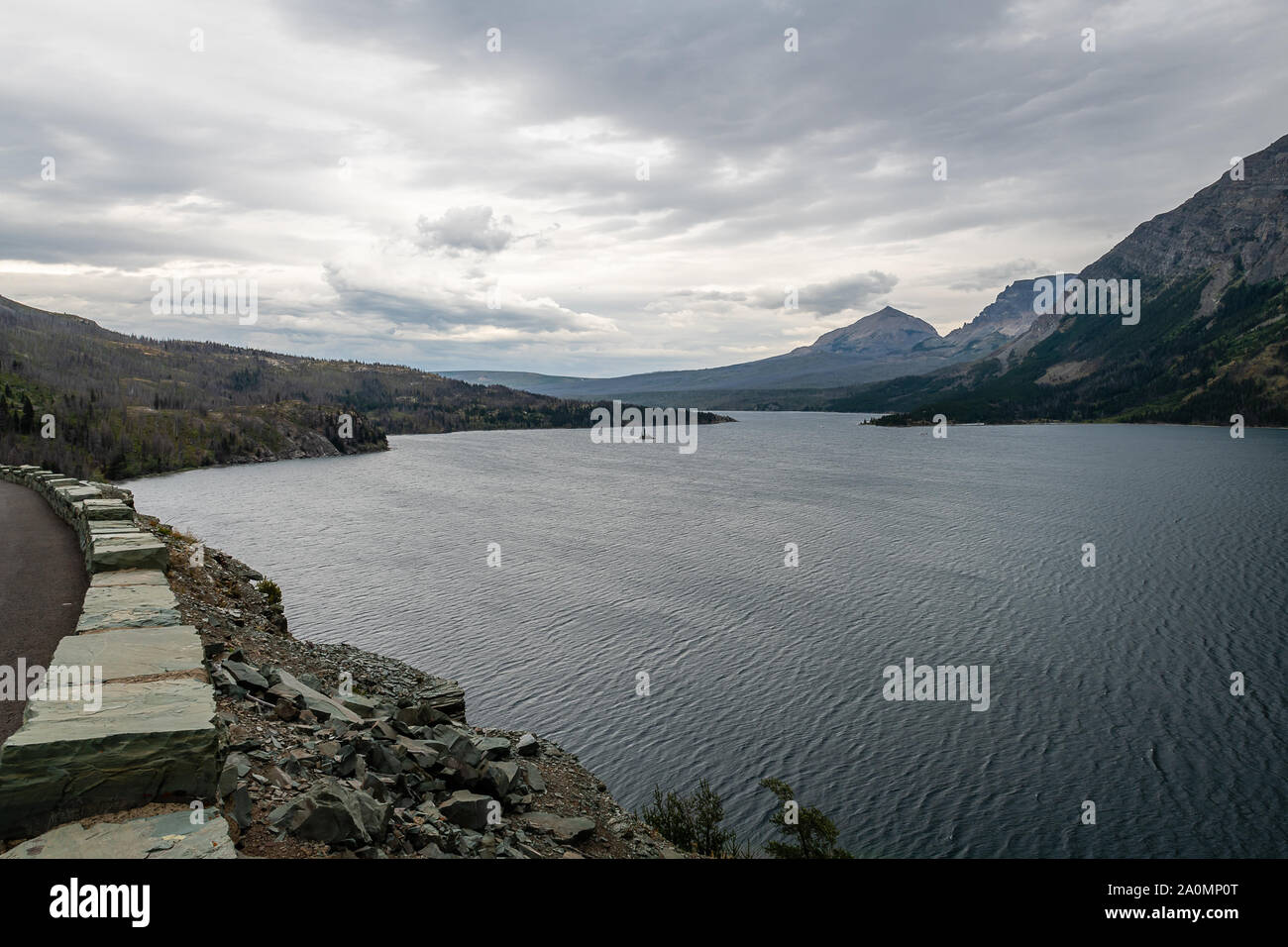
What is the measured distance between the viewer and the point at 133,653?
9578 millimetres

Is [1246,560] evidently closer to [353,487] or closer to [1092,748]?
[1092,748]

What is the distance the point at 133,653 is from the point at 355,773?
16.1 feet

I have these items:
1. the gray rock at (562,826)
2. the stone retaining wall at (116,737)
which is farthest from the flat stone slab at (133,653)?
the gray rock at (562,826)

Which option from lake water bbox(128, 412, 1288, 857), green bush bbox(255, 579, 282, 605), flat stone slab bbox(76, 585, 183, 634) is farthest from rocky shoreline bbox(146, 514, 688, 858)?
lake water bbox(128, 412, 1288, 857)

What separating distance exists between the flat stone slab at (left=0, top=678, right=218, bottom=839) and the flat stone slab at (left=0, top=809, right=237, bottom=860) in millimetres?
300

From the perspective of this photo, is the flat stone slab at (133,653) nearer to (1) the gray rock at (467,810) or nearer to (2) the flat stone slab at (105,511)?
(1) the gray rock at (467,810)

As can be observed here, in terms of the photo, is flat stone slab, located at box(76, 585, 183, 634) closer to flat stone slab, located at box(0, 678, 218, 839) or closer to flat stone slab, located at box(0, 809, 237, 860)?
flat stone slab, located at box(0, 678, 218, 839)

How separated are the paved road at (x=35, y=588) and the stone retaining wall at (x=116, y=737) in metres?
1.40

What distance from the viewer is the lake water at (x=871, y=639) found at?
26.1m

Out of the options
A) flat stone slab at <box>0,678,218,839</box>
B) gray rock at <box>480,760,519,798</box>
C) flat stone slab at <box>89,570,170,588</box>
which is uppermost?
flat stone slab at <box>89,570,170,588</box>

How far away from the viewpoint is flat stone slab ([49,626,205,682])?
8.92 meters

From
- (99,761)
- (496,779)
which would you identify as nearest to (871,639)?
(496,779)

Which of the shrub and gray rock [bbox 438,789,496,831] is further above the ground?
gray rock [bbox 438,789,496,831]
